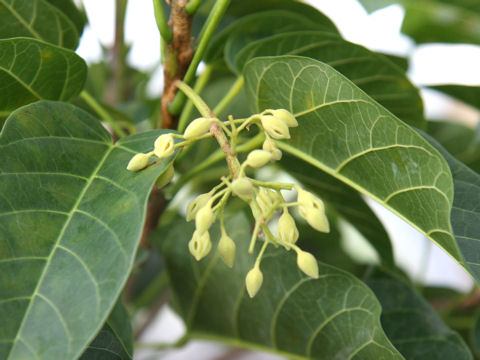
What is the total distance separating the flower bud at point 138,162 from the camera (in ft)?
1.49

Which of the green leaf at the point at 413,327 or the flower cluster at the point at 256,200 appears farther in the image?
the green leaf at the point at 413,327

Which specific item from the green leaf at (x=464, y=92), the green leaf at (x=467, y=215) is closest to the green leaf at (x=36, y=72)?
the green leaf at (x=467, y=215)

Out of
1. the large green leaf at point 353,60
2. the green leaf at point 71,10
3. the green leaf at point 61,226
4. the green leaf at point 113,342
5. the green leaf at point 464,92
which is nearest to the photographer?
the green leaf at point 61,226

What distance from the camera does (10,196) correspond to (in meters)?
0.43

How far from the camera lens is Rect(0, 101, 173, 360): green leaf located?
1.24 ft

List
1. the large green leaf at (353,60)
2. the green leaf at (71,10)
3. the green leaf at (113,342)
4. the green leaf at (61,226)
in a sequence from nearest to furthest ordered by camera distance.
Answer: the green leaf at (61,226) < the green leaf at (113,342) < the large green leaf at (353,60) < the green leaf at (71,10)

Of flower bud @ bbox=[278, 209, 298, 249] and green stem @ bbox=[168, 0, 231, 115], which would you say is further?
green stem @ bbox=[168, 0, 231, 115]

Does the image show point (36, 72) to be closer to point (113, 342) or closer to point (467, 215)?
point (113, 342)

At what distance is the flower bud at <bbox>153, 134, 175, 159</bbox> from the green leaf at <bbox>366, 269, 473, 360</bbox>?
42 centimetres

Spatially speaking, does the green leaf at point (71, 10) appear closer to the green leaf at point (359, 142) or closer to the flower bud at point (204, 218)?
the green leaf at point (359, 142)

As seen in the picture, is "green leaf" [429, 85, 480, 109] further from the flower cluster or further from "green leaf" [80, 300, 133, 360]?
"green leaf" [80, 300, 133, 360]

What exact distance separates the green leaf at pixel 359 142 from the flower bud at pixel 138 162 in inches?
6.5

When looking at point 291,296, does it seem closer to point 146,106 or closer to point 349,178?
point 349,178

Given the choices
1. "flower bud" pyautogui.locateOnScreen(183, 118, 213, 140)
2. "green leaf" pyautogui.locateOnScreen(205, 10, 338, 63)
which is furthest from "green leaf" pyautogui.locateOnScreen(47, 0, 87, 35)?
"flower bud" pyautogui.locateOnScreen(183, 118, 213, 140)
